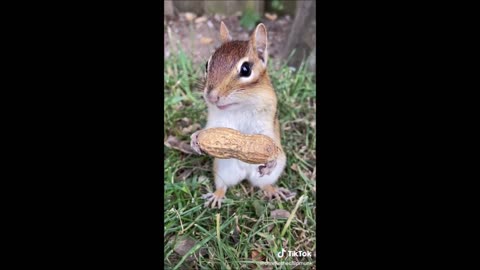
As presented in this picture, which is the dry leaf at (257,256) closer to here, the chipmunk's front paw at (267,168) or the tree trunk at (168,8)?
the chipmunk's front paw at (267,168)

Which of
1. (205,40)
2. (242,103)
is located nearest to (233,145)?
(242,103)

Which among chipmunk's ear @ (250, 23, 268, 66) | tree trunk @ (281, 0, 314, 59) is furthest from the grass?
chipmunk's ear @ (250, 23, 268, 66)

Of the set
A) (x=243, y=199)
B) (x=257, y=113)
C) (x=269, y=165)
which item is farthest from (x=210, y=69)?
(x=243, y=199)

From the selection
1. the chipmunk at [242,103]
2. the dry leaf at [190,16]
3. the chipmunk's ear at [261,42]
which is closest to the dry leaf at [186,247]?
the chipmunk at [242,103]

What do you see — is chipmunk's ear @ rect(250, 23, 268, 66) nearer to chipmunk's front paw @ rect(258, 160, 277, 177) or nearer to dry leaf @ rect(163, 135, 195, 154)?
chipmunk's front paw @ rect(258, 160, 277, 177)

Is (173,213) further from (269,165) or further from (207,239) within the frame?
(269,165)

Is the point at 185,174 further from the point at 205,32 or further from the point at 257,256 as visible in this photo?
the point at 205,32
